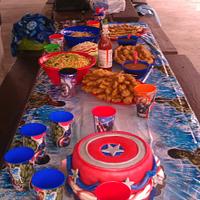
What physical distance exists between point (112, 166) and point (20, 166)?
0.24 meters

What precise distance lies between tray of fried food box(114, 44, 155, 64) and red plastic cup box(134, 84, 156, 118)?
0.41 m

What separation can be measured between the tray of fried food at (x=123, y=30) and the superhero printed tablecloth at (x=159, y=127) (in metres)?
0.55

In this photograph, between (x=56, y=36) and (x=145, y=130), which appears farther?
(x=56, y=36)

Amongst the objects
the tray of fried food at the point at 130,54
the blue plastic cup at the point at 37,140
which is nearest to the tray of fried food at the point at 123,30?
the tray of fried food at the point at 130,54

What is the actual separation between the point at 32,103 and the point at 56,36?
62 cm

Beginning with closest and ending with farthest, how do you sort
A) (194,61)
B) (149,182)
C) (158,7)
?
(149,182)
(194,61)
(158,7)

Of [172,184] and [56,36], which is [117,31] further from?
[172,184]

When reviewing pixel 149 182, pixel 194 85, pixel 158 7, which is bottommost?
pixel 158 7

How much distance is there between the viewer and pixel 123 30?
2326 millimetres

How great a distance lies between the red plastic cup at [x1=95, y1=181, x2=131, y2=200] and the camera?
867 mm

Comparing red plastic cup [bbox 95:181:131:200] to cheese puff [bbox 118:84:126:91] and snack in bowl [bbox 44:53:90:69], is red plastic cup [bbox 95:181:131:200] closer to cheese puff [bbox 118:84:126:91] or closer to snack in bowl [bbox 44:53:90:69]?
cheese puff [bbox 118:84:126:91]

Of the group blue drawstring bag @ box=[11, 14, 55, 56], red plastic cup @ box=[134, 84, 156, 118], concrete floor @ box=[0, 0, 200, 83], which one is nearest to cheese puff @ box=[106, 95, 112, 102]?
red plastic cup @ box=[134, 84, 156, 118]

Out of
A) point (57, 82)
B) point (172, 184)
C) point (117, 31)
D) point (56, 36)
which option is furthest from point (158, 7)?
point (172, 184)

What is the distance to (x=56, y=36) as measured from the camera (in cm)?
202
